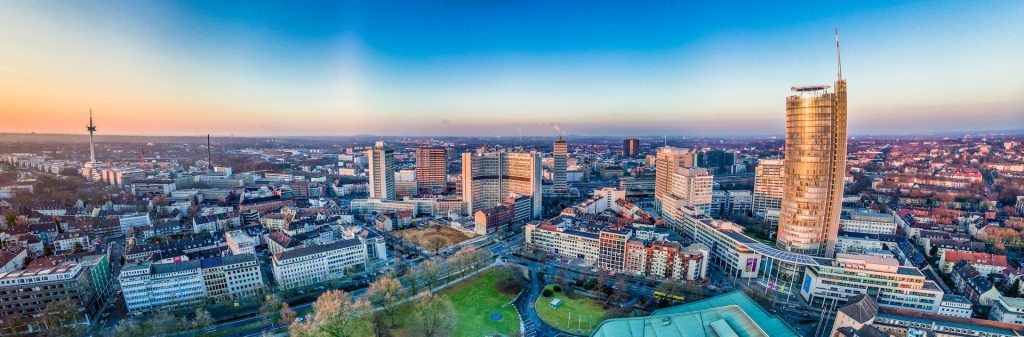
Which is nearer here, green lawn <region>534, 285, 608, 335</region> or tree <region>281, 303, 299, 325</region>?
tree <region>281, 303, 299, 325</region>

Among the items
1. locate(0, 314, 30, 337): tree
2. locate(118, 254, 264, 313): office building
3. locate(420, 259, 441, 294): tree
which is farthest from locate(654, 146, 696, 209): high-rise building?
locate(0, 314, 30, 337): tree

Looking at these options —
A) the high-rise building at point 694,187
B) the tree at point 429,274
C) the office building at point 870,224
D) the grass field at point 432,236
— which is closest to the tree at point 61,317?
the tree at point 429,274

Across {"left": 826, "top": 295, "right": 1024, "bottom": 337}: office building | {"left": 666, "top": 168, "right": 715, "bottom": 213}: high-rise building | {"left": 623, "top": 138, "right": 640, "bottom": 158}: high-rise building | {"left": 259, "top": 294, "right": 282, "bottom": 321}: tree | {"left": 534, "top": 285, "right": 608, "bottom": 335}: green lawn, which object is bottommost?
{"left": 534, "top": 285, "right": 608, "bottom": 335}: green lawn

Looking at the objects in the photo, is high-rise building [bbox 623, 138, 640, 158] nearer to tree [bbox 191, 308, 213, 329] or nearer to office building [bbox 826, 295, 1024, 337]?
office building [bbox 826, 295, 1024, 337]

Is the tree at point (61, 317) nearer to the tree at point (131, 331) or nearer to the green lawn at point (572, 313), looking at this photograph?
the tree at point (131, 331)

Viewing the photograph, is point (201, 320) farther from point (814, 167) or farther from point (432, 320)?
point (814, 167)

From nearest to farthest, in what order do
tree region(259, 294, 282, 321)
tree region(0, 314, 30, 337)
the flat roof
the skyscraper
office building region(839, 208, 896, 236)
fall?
the flat roof, tree region(0, 314, 30, 337), tree region(259, 294, 282, 321), the skyscraper, office building region(839, 208, 896, 236)

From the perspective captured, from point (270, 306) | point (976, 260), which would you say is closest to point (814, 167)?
point (976, 260)

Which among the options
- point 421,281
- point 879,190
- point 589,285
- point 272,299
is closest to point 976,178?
point 879,190
